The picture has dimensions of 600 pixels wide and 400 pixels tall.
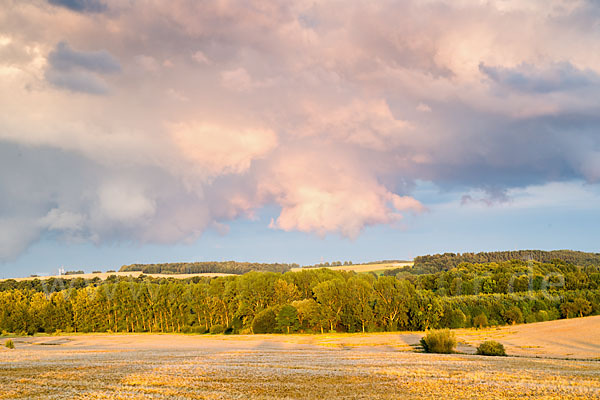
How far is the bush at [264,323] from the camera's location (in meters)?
121

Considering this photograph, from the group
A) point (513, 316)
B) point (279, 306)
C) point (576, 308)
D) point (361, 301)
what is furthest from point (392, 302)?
point (576, 308)

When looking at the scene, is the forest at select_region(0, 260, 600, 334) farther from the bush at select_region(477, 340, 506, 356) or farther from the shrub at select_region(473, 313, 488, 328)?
the bush at select_region(477, 340, 506, 356)

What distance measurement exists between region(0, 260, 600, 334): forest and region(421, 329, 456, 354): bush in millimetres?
71803

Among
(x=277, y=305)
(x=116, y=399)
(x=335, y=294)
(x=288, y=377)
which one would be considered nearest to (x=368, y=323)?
(x=335, y=294)

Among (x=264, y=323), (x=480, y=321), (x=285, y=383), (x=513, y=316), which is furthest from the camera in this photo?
(x=513, y=316)

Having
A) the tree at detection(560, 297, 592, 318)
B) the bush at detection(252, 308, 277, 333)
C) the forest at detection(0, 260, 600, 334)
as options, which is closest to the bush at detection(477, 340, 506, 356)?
the forest at detection(0, 260, 600, 334)

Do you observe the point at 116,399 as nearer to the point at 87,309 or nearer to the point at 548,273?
the point at 87,309

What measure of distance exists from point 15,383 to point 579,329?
117 meters

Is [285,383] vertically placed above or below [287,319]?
above

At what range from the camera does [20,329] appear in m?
131

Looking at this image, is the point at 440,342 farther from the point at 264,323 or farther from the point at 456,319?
the point at 456,319

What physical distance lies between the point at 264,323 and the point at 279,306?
740 centimetres

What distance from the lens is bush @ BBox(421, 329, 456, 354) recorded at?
170 feet

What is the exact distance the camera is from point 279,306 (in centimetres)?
12706
